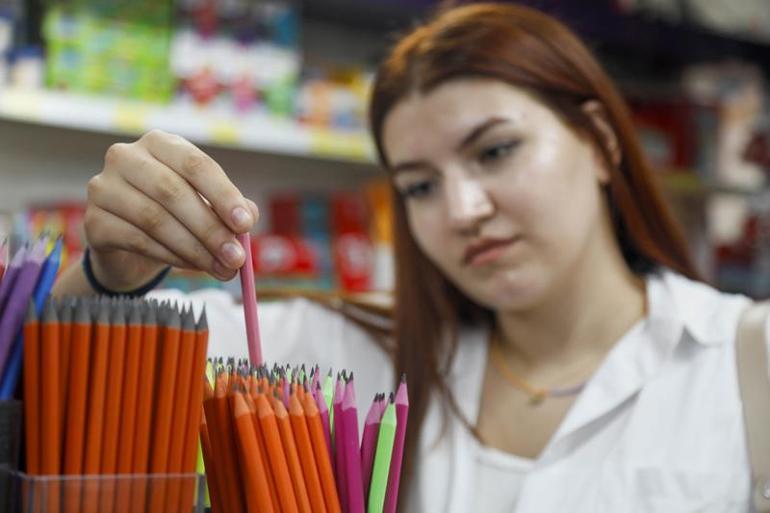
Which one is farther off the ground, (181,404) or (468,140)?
(468,140)

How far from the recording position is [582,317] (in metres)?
1.49

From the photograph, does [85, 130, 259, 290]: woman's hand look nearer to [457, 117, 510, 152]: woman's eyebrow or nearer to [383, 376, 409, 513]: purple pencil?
[383, 376, 409, 513]: purple pencil

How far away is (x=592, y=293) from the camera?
4.86 ft

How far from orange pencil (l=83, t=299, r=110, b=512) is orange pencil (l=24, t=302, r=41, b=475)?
3 centimetres

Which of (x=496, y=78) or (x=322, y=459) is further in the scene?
(x=496, y=78)

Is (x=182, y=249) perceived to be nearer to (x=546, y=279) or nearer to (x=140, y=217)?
(x=140, y=217)

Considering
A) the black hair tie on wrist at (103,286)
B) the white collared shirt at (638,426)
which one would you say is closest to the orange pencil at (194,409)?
the black hair tie on wrist at (103,286)

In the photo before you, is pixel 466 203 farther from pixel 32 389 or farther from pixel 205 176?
pixel 32 389

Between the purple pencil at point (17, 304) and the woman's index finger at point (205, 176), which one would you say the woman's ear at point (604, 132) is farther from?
the purple pencil at point (17, 304)

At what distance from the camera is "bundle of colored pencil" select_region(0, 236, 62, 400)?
→ 0.53 meters

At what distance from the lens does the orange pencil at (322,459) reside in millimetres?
539

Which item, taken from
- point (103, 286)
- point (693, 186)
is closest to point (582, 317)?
point (103, 286)

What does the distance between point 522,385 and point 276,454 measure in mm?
1025

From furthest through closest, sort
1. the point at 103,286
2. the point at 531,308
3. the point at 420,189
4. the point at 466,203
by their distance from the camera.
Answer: the point at 531,308 < the point at 420,189 < the point at 466,203 < the point at 103,286
